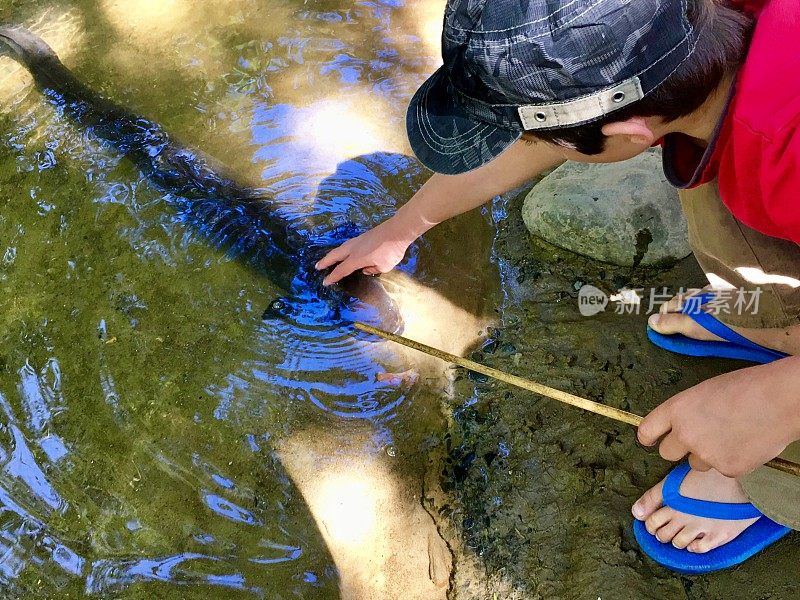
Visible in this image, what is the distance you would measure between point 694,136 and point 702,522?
110cm

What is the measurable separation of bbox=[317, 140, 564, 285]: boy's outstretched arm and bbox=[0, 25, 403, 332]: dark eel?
0.10 m

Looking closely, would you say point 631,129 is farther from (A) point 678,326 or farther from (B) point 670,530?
(B) point 670,530

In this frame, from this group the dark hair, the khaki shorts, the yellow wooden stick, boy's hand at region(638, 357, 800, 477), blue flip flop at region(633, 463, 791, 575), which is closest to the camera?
the dark hair

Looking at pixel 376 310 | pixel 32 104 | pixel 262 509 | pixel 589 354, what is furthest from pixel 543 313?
pixel 32 104

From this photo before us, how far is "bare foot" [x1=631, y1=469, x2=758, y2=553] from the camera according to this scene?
195cm

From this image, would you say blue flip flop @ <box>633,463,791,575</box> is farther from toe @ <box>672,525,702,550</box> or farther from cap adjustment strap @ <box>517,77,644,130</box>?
cap adjustment strap @ <box>517,77,644,130</box>

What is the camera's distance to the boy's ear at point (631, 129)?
54.5 inches

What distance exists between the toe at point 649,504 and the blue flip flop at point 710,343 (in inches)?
20.4

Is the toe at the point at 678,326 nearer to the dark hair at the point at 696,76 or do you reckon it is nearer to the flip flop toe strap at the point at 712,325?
the flip flop toe strap at the point at 712,325

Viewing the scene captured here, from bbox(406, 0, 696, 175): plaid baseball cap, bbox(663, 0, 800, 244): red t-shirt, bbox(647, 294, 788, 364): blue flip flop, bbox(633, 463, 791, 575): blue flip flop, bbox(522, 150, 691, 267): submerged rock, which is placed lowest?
bbox(633, 463, 791, 575): blue flip flop

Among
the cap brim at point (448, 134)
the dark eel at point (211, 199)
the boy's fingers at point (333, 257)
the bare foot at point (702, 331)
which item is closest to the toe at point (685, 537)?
the bare foot at point (702, 331)

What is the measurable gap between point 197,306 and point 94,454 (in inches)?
24.3

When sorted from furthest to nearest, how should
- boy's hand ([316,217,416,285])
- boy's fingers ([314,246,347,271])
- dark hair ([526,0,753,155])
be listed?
boy's fingers ([314,246,347,271]), boy's hand ([316,217,416,285]), dark hair ([526,0,753,155])

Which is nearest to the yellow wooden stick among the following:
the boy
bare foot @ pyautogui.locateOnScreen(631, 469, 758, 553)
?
the boy
